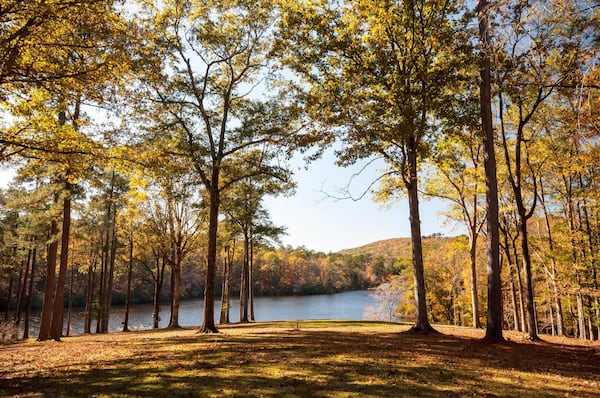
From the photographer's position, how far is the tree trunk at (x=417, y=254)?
41.7 feet

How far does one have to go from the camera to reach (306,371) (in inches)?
256

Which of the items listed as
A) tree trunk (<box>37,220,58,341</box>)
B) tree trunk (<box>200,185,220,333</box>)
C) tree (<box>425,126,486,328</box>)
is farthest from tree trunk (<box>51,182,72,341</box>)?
tree (<box>425,126,486,328</box>)

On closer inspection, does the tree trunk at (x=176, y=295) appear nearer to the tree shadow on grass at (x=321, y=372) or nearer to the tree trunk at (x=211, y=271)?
the tree trunk at (x=211, y=271)

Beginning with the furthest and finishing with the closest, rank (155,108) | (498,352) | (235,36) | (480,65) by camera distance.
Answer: (235,36) < (155,108) < (480,65) < (498,352)

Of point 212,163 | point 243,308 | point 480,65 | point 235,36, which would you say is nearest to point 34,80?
point 212,163

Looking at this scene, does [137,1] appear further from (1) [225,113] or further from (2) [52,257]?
(2) [52,257]

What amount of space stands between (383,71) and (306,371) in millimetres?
9773

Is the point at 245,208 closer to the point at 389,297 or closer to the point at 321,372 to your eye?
the point at 321,372

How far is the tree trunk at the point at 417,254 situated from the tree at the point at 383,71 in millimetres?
34

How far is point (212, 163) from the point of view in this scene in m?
14.6

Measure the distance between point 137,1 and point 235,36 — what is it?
12.3 feet

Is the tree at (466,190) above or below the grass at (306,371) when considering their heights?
above

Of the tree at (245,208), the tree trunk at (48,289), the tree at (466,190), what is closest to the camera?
the tree trunk at (48,289)

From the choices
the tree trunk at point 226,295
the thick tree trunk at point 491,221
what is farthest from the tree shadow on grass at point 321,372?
the tree trunk at point 226,295
